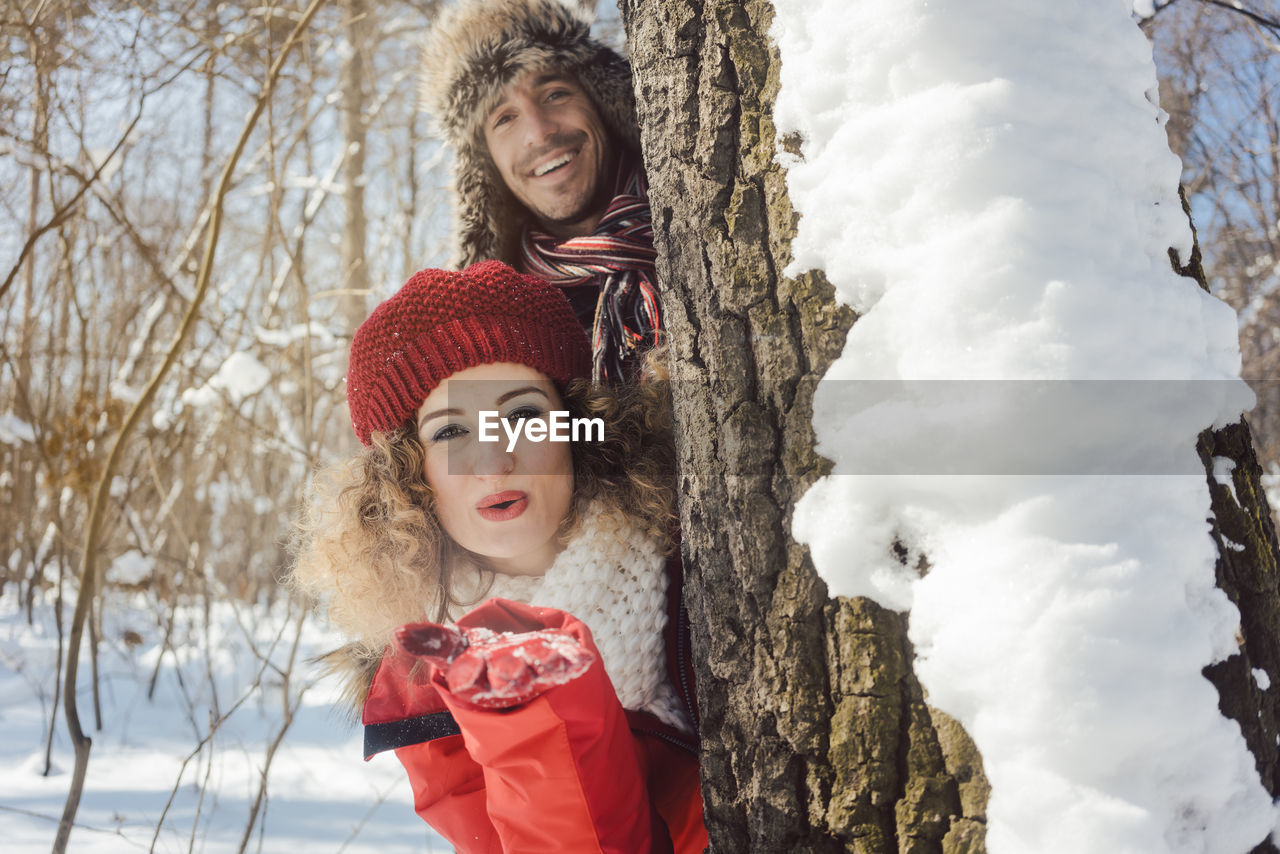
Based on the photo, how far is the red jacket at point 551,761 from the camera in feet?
3.09

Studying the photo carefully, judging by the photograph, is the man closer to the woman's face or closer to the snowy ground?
the woman's face

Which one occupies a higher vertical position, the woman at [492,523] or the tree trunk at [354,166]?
the tree trunk at [354,166]

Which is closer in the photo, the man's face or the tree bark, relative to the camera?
the tree bark

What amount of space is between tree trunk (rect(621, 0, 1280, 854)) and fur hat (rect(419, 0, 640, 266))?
1058mm

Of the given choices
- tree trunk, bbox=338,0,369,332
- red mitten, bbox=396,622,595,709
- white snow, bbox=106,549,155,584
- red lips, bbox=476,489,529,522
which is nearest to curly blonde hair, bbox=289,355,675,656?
red lips, bbox=476,489,529,522

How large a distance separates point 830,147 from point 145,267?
5.23 m

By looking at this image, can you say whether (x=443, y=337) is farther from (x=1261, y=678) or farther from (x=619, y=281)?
(x=1261, y=678)

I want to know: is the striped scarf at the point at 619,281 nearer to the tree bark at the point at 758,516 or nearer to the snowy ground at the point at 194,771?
the tree bark at the point at 758,516

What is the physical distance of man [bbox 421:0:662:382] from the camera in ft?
6.44

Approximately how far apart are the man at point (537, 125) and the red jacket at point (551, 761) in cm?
95

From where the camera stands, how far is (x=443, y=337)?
130 cm

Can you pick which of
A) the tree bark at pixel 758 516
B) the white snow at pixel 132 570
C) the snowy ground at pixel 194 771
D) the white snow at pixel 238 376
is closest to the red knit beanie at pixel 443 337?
the tree bark at pixel 758 516

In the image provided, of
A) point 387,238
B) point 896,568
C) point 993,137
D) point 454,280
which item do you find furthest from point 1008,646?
point 387,238

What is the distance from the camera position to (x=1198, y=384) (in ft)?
2.33
